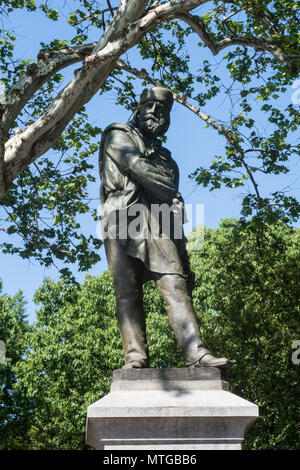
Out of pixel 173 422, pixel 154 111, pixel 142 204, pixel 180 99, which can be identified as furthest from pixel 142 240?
pixel 180 99

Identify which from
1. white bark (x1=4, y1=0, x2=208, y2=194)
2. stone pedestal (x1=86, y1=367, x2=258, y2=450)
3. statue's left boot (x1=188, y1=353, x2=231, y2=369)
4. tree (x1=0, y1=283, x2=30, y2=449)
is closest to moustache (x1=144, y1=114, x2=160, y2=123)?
white bark (x1=4, y1=0, x2=208, y2=194)

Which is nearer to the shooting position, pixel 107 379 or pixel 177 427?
pixel 177 427

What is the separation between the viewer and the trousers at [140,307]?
5.29 m

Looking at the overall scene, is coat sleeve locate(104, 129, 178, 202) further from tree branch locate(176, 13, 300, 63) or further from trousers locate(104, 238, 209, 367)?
tree branch locate(176, 13, 300, 63)

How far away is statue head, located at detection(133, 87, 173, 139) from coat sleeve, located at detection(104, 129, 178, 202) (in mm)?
332

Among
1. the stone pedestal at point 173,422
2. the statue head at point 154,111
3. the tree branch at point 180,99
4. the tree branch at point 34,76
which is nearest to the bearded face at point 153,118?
the statue head at point 154,111

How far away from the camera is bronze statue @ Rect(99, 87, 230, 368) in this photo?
5.40m

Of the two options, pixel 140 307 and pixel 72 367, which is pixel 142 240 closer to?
pixel 140 307

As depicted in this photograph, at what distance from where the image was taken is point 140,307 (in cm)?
572

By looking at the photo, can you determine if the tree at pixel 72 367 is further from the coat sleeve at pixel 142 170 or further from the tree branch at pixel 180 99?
the coat sleeve at pixel 142 170

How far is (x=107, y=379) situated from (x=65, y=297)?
228 inches
